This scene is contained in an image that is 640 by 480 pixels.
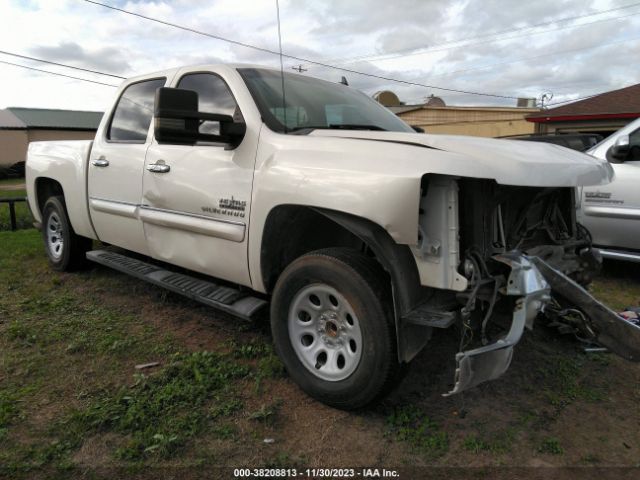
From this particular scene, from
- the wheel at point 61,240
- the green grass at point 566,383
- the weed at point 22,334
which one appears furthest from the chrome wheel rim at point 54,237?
the green grass at point 566,383

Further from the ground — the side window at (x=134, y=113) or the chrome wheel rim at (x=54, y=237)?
the side window at (x=134, y=113)

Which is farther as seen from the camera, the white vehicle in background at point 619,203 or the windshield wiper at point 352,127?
the white vehicle in background at point 619,203

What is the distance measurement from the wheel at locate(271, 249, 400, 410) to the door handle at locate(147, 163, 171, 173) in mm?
1413

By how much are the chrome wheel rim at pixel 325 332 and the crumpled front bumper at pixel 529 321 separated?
23.4 inches

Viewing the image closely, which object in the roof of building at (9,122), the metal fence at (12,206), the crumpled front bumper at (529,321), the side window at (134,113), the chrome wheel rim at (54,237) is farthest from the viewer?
the roof of building at (9,122)

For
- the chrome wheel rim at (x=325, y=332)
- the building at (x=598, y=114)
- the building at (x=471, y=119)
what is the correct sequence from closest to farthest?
the chrome wheel rim at (x=325, y=332), the building at (x=598, y=114), the building at (x=471, y=119)

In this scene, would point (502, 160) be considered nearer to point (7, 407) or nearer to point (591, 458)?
point (591, 458)

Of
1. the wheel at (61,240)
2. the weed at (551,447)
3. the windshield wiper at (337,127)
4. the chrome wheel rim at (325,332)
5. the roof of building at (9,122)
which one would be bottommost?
the weed at (551,447)

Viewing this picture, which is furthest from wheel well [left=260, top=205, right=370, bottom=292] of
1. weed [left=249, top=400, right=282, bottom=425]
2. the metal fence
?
the metal fence

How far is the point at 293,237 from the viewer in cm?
→ 323

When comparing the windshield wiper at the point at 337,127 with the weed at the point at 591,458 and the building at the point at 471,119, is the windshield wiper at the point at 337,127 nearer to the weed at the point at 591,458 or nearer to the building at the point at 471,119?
the weed at the point at 591,458

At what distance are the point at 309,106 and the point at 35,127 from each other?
42.4m

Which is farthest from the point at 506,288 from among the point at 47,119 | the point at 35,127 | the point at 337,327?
the point at 47,119

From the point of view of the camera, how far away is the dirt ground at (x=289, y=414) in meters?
2.41
